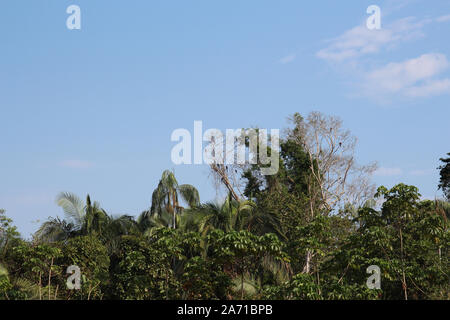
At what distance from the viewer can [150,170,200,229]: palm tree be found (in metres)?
20.3

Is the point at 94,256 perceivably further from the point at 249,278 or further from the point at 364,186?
the point at 364,186

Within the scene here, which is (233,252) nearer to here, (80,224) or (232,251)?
(232,251)

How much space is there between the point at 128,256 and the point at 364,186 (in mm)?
13871

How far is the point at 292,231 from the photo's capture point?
18172 millimetres

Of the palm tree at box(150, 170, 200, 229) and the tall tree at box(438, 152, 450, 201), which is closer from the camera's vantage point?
the palm tree at box(150, 170, 200, 229)

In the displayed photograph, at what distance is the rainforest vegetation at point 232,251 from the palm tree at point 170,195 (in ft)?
0.12

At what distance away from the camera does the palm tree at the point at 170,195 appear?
2033cm

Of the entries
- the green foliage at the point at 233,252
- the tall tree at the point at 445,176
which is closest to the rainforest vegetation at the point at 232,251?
the green foliage at the point at 233,252

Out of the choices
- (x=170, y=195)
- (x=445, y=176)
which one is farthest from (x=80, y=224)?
(x=445, y=176)

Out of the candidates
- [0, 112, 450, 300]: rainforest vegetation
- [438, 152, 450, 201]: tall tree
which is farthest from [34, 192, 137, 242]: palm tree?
[438, 152, 450, 201]: tall tree

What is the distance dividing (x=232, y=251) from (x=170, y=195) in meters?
8.30

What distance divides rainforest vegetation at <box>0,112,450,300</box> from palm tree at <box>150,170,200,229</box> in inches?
1.5

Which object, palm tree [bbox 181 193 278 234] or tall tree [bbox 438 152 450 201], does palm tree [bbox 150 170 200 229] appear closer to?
palm tree [bbox 181 193 278 234]
